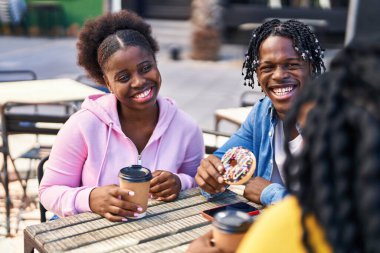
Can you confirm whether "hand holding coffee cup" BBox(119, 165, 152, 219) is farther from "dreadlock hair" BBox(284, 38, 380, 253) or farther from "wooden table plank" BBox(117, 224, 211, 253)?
"dreadlock hair" BBox(284, 38, 380, 253)

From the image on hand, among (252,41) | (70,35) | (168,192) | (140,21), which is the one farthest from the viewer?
(70,35)

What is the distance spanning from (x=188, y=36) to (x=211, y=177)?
12.1 metres

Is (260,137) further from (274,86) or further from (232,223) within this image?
(232,223)

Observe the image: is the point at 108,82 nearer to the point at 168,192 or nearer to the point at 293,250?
the point at 168,192

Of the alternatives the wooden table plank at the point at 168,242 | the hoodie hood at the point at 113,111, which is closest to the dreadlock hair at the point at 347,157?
the wooden table plank at the point at 168,242

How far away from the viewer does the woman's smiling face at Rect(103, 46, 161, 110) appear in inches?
93.9

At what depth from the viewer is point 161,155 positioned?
2434 millimetres

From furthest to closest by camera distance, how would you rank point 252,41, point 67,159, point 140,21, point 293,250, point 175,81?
point 175,81, point 140,21, point 252,41, point 67,159, point 293,250

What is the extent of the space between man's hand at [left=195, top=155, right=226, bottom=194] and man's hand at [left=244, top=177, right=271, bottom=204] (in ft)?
0.33

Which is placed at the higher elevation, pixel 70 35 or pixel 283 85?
pixel 283 85

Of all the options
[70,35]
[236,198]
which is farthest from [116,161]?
[70,35]

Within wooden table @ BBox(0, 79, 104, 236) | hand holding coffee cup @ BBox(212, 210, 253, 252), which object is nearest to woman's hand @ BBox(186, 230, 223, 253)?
hand holding coffee cup @ BBox(212, 210, 253, 252)

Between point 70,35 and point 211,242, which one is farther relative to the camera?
point 70,35

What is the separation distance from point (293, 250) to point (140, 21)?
195cm
